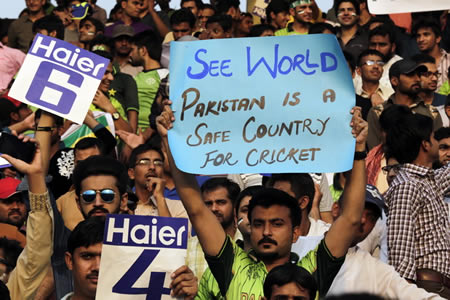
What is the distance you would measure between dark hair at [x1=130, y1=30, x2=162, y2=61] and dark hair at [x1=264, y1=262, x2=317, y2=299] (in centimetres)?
701

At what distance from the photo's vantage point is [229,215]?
7965 millimetres

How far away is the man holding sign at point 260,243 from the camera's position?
233 inches

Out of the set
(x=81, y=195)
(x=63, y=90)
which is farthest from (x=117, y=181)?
(x=63, y=90)

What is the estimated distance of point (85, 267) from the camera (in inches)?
257

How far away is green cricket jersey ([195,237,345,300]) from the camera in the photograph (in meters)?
5.94

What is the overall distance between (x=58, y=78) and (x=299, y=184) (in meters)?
1.67

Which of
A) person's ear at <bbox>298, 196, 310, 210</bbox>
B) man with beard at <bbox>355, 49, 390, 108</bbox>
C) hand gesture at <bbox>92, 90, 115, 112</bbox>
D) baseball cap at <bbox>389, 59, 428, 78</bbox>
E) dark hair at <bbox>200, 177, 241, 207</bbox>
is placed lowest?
person's ear at <bbox>298, 196, 310, 210</bbox>

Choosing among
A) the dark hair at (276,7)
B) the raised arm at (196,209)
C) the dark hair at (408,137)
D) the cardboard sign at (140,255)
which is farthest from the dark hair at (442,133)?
the dark hair at (276,7)

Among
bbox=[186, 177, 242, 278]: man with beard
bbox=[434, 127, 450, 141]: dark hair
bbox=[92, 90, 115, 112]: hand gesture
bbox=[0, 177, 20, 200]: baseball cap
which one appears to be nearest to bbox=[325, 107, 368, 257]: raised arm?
bbox=[186, 177, 242, 278]: man with beard

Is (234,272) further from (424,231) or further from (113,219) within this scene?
(424,231)

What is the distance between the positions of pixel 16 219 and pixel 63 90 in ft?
4.38

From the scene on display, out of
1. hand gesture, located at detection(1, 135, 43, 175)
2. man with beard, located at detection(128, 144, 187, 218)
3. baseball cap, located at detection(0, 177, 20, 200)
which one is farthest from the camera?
baseball cap, located at detection(0, 177, 20, 200)

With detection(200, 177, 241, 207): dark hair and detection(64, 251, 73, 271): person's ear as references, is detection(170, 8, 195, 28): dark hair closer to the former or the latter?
detection(200, 177, 241, 207): dark hair

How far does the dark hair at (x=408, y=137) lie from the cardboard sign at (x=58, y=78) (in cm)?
192
